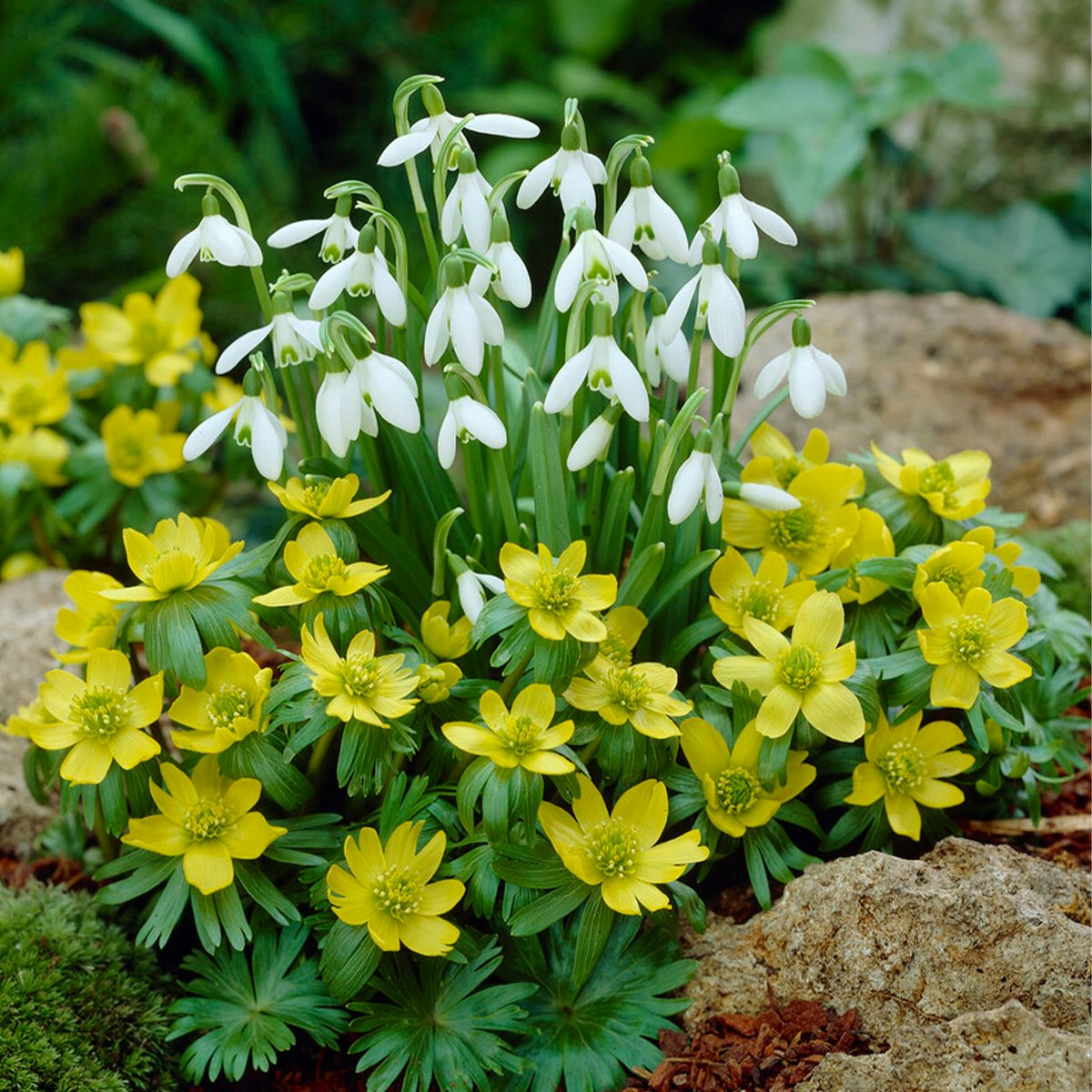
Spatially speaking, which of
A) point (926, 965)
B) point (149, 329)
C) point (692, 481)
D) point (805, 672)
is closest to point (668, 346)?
point (692, 481)

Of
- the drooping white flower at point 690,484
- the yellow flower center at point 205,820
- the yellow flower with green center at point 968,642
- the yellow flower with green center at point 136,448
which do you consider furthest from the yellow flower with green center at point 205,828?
the yellow flower with green center at point 136,448

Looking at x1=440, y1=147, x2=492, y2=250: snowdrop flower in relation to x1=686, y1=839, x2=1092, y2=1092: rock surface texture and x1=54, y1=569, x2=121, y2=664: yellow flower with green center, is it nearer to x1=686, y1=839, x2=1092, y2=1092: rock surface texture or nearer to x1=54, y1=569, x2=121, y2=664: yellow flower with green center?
x1=54, y1=569, x2=121, y2=664: yellow flower with green center

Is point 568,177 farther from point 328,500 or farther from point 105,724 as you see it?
point 105,724

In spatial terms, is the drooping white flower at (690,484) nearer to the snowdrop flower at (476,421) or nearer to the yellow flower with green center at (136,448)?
the snowdrop flower at (476,421)

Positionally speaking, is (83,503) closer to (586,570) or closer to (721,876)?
(586,570)

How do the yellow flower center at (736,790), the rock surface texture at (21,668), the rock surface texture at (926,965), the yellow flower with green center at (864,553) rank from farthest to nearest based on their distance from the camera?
the rock surface texture at (21,668) < the yellow flower with green center at (864,553) < the yellow flower center at (736,790) < the rock surface texture at (926,965)

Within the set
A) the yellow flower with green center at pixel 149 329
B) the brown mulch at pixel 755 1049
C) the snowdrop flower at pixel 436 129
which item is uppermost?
the snowdrop flower at pixel 436 129
